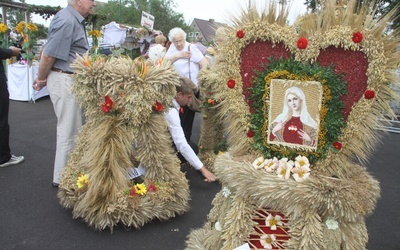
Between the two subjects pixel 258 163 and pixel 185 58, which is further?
pixel 185 58

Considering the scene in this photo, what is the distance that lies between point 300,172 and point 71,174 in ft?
5.59

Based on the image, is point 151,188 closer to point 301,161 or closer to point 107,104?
point 107,104

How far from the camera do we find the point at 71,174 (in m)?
2.50

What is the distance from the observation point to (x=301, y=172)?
1.55 metres

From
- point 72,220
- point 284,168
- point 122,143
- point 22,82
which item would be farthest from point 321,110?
point 22,82

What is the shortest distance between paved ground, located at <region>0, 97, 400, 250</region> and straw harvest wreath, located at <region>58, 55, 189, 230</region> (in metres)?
0.10

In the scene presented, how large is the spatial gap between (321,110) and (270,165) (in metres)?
0.35

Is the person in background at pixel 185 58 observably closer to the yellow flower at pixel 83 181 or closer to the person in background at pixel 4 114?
the person in background at pixel 4 114

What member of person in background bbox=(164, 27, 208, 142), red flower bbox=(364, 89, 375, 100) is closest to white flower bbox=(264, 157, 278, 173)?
red flower bbox=(364, 89, 375, 100)

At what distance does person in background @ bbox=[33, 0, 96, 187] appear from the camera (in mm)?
2646

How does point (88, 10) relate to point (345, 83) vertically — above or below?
above

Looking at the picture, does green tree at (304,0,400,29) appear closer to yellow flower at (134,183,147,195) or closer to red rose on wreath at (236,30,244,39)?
red rose on wreath at (236,30,244,39)

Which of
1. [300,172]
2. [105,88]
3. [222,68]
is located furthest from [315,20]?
[105,88]

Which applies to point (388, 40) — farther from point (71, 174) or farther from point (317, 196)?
point (71, 174)
